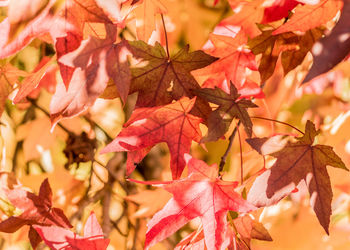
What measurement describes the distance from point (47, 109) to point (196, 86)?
51 centimetres

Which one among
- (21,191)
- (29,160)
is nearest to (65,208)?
(29,160)

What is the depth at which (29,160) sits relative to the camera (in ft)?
3.10

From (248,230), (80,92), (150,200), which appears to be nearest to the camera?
(80,92)

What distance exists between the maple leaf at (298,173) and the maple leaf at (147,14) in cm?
28

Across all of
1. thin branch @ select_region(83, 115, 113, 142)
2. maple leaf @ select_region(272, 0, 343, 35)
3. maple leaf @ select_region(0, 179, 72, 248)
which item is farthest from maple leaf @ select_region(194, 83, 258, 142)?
thin branch @ select_region(83, 115, 113, 142)

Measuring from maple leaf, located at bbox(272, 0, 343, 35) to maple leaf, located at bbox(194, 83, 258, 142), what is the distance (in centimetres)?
12

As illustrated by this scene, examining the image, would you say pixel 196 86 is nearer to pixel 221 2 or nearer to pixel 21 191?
pixel 21 191

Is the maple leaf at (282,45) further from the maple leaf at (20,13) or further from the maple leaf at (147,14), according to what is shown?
the maple leaf at (20,13)

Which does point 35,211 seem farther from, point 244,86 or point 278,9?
point 278,9

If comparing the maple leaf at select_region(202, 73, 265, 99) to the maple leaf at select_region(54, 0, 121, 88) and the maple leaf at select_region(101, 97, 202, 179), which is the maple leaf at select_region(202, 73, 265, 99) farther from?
the maple leaf at select_region(54, 0, 121, 88)

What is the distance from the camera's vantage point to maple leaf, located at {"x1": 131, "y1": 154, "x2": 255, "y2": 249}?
1.83 feet

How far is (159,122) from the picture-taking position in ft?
1.98

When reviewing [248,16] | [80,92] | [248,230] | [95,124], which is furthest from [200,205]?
[95,124]

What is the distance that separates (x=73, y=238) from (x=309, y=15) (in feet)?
1.64
